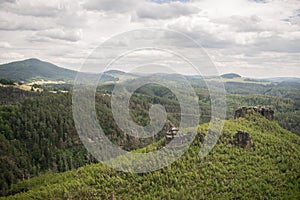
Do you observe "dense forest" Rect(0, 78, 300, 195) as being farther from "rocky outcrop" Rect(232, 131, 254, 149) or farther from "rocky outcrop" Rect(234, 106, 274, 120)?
"rocky outcrop" Rect(232, 131, 254, 149)

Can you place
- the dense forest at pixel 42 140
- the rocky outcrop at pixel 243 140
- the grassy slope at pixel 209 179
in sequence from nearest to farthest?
the grassy slope at pixel 209 179 < the rocky outcrop at pixel 243 140 < the dense forest at pixel 42 140

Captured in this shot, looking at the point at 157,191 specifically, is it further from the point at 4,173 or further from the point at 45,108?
the point at 45,108

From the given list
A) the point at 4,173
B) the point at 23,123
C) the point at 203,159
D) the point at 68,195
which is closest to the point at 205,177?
the point at 203,159

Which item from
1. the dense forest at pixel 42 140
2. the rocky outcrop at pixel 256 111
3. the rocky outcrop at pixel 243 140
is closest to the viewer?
the rocky outcrop at pixel 243 140

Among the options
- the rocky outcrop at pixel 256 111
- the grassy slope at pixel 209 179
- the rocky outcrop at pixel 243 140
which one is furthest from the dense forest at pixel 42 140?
the rocky outcrop at pixel 243 140

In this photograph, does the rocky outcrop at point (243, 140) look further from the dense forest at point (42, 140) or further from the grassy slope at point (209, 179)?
the dense forest at point (42, 140)

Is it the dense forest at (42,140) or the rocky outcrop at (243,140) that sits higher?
the rocky outcrop at (243,140)

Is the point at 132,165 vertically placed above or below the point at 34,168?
above

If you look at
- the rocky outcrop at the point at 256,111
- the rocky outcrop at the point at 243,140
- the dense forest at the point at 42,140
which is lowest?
the dense forest at the point at 42,140
